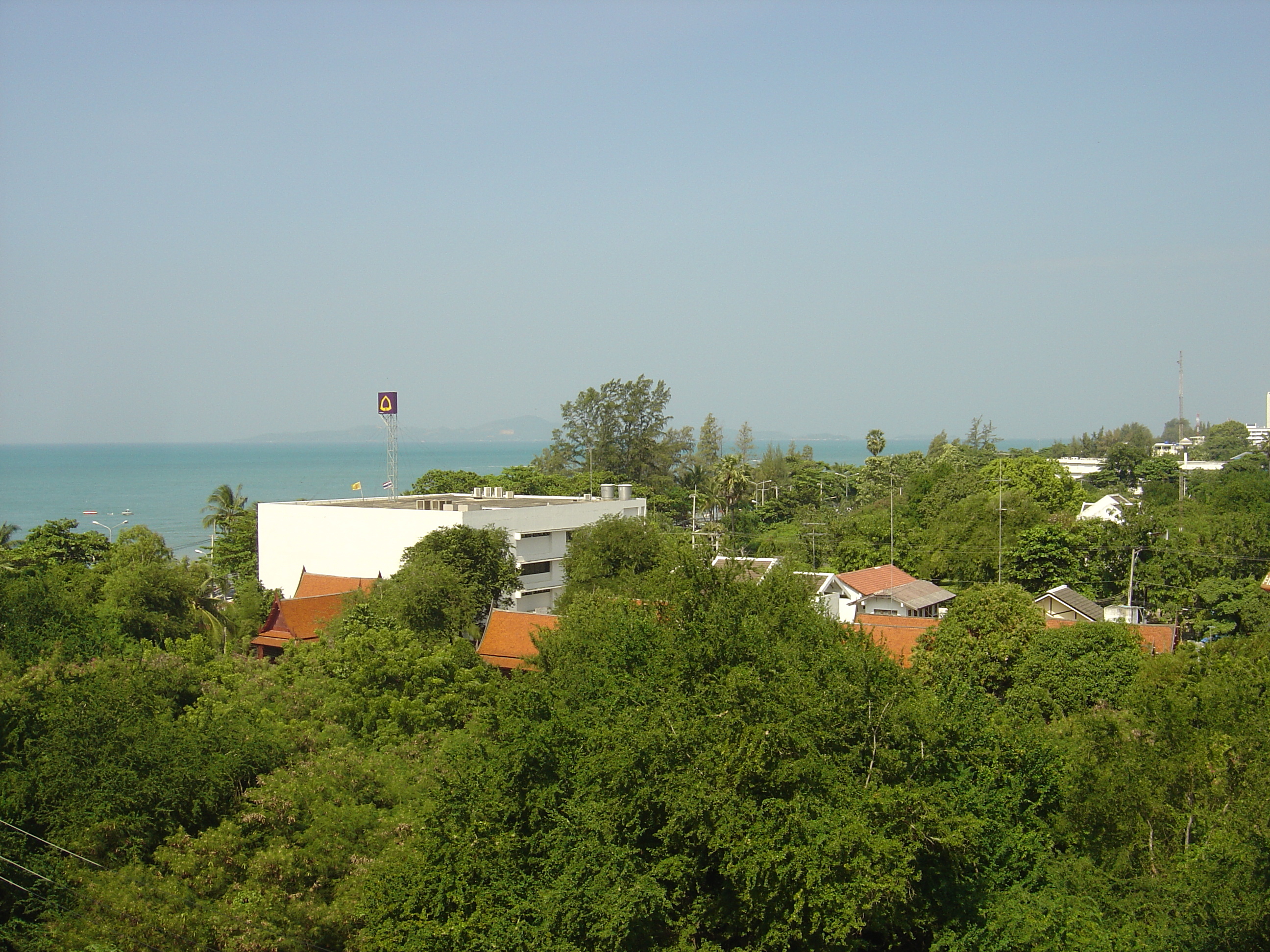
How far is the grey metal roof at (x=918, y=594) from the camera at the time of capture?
4181 cm

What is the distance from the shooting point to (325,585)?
151 feet

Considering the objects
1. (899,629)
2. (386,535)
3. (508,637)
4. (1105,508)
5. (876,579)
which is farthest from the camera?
(1105,508)

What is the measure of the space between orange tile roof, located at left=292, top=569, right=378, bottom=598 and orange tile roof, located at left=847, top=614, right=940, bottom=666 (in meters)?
22.4

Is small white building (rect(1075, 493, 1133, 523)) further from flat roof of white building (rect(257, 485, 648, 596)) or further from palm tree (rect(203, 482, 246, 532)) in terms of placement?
palm tree (rect(203, 482, 246, 532))

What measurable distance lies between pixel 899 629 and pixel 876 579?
36.6ft

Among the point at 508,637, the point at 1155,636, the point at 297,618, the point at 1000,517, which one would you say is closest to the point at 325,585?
the point at 297,618

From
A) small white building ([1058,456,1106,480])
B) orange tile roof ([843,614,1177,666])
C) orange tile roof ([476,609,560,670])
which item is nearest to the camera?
orange tile roof ([843,614,1177,666])

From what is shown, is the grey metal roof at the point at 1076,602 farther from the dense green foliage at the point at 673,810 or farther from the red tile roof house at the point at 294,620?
the red tile roof house at the point at 294,620

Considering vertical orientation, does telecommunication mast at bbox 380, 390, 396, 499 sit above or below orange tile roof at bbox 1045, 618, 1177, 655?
above

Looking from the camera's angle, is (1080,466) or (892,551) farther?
(1080,466)

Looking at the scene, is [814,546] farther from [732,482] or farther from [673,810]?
[673,810]

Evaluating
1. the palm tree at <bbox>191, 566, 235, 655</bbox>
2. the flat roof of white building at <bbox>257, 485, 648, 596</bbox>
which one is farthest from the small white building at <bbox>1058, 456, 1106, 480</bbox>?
the palm tree at <bbox>191, 566, 235, 655</bbox>

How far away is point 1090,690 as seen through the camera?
2458cm

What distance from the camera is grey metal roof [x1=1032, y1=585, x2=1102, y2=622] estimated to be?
3600 centimetres
